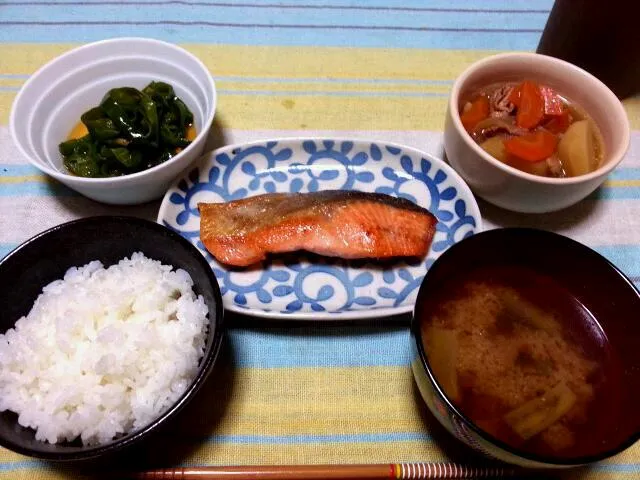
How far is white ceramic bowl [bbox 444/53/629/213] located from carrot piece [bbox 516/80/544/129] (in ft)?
0.30

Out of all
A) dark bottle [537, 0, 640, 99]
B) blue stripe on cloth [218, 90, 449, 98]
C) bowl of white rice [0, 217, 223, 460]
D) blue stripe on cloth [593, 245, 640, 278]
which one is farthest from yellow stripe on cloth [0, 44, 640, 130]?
bowl of white rice [0, 217, 223, 460]

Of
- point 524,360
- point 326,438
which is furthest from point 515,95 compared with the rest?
point 326,438

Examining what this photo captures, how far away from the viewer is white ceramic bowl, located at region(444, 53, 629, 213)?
160 centimetres

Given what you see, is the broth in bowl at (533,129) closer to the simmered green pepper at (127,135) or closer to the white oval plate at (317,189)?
the white oval plate at (317,189)

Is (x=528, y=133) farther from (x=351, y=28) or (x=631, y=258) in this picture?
(x=351, y=28)

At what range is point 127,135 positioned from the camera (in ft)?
5.85

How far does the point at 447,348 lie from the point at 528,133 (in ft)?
2.78

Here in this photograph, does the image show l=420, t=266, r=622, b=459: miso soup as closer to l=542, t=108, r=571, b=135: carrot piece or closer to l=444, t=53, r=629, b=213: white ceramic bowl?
l=444, t=53, r=629, b=213: white ceramic bowl

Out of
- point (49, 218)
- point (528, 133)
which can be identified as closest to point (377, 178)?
point (528, 133)

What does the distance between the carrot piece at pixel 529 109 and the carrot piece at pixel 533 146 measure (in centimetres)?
5

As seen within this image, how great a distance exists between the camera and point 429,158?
190cm

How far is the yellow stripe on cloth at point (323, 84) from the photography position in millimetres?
2115

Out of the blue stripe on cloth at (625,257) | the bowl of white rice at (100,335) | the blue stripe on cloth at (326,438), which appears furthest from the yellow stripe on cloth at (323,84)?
the blue stripe on cloth at (326,438)

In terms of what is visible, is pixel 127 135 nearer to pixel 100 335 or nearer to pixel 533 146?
pixel 100 335
